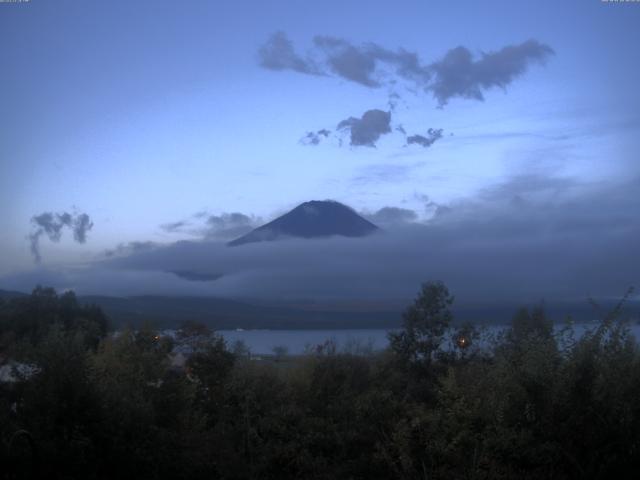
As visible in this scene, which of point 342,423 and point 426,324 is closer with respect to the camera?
point 342,423

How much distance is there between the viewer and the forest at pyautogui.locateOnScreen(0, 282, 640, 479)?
7.81m

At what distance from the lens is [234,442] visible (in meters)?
11.3

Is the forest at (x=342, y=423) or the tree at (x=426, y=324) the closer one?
the forest at (x=342, y=423)

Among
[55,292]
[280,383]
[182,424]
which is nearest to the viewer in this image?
[182,424]

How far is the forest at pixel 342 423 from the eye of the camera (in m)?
7.81

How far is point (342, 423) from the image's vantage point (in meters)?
12.1

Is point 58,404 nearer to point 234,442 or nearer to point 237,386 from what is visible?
point 234,442

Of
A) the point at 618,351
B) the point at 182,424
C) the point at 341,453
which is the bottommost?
the point at 341,453

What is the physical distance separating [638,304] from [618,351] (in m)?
2.16

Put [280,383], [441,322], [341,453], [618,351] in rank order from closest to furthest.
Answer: [618,351] → [341,453] → [280,383] → [441,322]

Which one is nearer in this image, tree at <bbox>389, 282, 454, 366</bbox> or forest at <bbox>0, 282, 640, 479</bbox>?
forest at <bbox>0, 282, 640, 479</bbox>

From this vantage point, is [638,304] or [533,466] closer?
[533,466]

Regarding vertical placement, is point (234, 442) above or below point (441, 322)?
below

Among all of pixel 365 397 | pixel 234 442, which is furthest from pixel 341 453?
pixel 234 442
